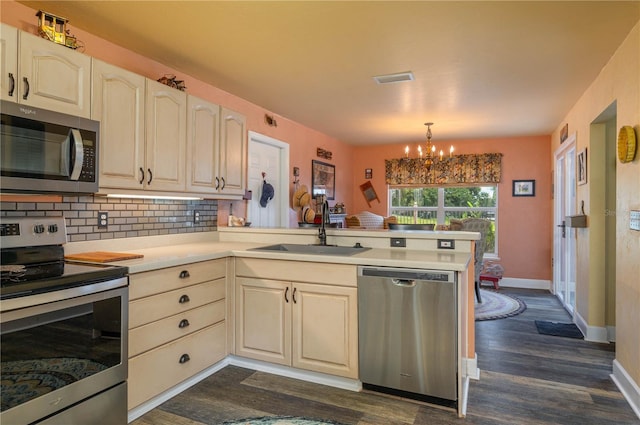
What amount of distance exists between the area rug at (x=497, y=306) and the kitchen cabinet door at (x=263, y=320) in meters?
2.48

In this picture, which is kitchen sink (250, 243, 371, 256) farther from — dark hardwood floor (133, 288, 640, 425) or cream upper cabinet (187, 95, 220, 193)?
dark hardwood floor (133, 288, 640, 425)

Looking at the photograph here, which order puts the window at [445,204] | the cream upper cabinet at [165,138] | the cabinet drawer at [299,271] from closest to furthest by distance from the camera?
the cabinet drawer at [299,271] < the cream upper cabinet at [165,138] < the window at [445,204]

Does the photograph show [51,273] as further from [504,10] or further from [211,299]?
[504,10]

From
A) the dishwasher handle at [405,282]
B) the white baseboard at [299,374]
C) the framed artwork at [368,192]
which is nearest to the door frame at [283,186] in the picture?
the white baseboard at [299,374]

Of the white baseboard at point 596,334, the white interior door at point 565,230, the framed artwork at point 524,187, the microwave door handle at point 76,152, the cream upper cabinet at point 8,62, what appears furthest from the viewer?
the framed artwork at point 524,187

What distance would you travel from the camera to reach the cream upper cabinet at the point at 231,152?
3205 millimetres

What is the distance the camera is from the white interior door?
14.7 feet

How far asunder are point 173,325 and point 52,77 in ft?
5.01

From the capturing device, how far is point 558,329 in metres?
3.81

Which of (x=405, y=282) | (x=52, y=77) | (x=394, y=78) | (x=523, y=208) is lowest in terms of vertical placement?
(x=405, y=282)

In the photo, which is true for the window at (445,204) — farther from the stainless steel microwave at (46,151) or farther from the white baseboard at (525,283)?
the stainless steel microwave at (46,151)

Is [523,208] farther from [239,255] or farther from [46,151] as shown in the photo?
[46,151]

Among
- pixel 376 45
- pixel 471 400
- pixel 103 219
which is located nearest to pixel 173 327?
pixel 103 219

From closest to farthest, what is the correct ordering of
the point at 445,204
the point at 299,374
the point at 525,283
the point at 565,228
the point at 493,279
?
the point at 299,374, the point at 565,228, the point at 493,279, the point at 525,283, the point at 445,204
